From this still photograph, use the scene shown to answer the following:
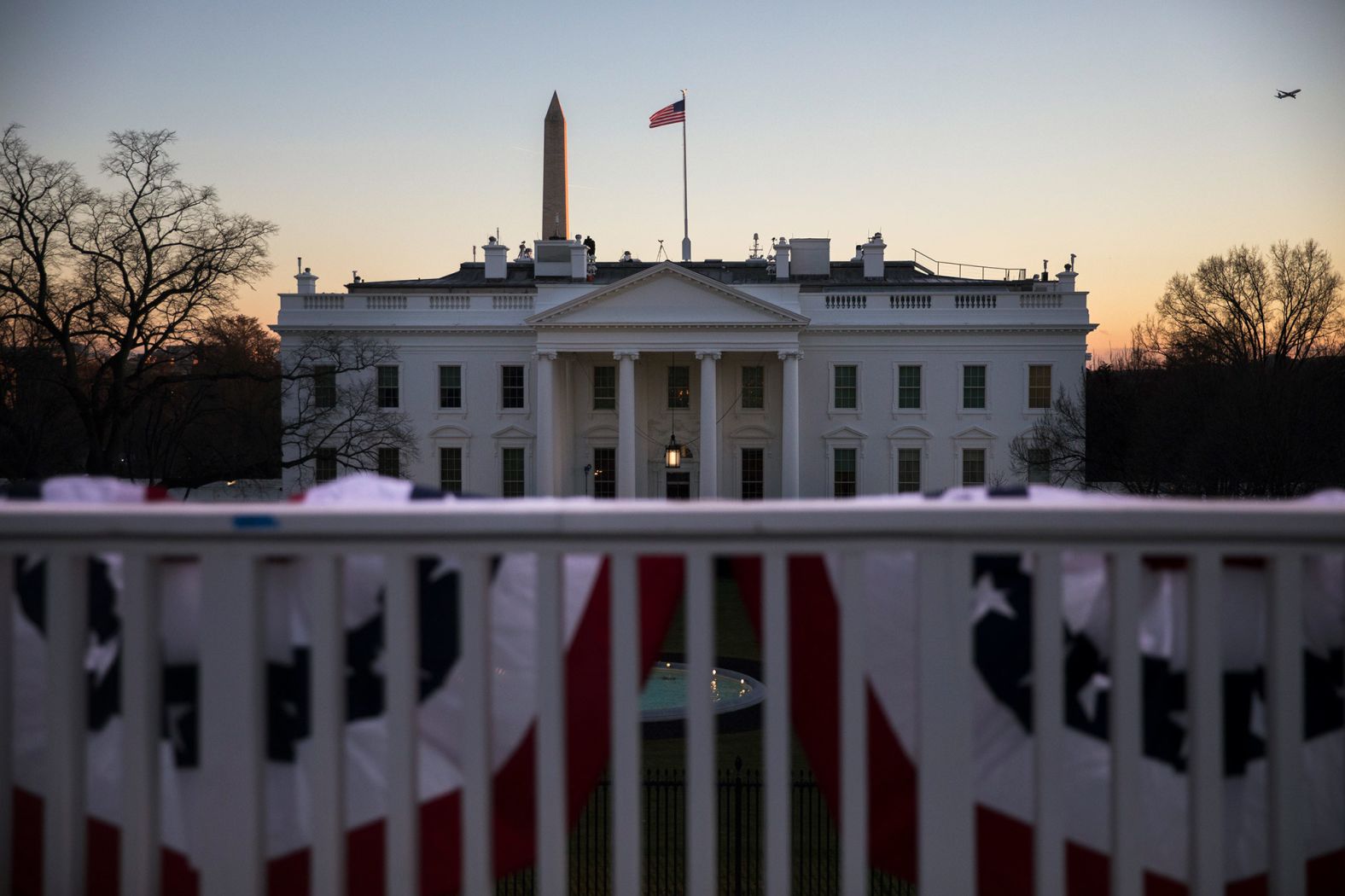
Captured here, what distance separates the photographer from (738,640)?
19500 millimetres

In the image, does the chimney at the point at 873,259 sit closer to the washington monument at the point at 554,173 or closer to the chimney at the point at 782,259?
the chimney at the point at 782,259

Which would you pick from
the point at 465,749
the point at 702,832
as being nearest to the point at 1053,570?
the point at 702,832

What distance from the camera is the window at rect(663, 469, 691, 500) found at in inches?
1544

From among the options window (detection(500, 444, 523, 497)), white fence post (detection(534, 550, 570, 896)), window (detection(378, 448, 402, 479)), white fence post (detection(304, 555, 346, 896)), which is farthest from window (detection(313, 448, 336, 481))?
white fence post (detection(534, 550, 570, 896))

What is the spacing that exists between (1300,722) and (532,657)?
1226 mm

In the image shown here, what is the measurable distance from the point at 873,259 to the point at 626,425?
1492 centimetres

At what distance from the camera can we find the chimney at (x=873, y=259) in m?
44.6

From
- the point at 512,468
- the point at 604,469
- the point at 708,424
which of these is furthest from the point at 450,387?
the point at 708,424

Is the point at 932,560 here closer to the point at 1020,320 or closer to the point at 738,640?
the point at 738,640

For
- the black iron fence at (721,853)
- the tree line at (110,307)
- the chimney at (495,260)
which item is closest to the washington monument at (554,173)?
the chimney at (495,260)

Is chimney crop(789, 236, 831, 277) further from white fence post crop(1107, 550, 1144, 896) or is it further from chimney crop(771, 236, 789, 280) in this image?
white fence post crop(1107, 550, 1144, 896)

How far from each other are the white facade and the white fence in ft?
118

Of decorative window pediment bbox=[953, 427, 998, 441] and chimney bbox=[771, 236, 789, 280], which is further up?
chimney bbox=[771, 236, 789, 280]

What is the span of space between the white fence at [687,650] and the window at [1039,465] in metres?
33.4
